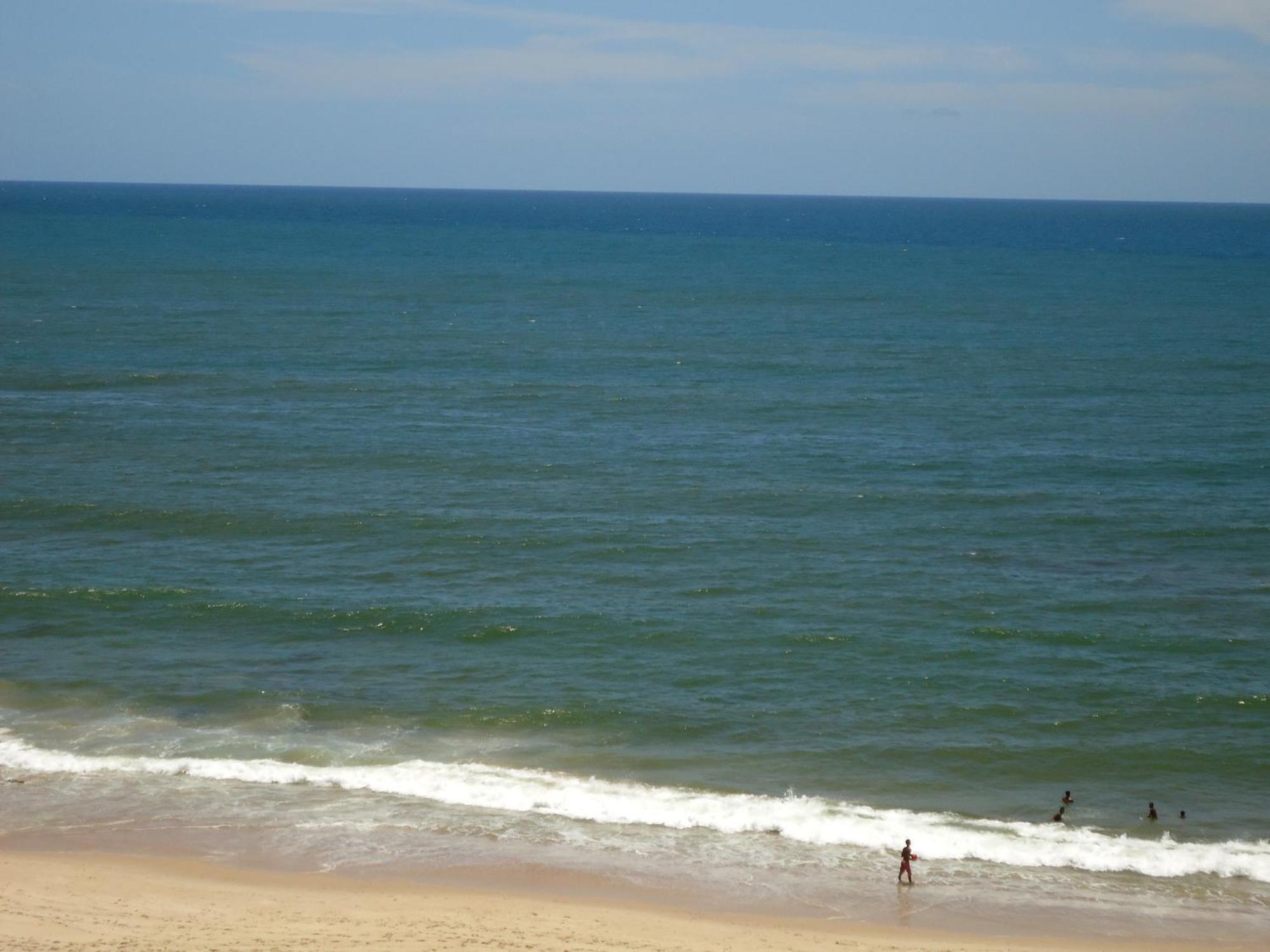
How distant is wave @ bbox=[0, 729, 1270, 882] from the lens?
29.7m

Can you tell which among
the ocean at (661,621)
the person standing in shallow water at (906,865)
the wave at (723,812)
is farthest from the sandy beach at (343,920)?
the wave at (723,812)

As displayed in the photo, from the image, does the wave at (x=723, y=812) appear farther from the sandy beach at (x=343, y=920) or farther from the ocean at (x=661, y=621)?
the sandy beach at (x=343, y=920)

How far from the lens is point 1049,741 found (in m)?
35.0

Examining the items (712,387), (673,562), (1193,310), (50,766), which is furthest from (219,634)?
(1193,310)

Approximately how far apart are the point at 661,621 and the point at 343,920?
1839 centimetres

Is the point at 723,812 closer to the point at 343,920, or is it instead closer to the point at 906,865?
the point at 906,865

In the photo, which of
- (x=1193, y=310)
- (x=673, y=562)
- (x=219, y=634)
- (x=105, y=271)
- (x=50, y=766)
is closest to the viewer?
(x=50, y=766)

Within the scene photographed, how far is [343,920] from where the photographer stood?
25734 millimetres

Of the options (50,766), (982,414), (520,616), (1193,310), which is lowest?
(50,766)

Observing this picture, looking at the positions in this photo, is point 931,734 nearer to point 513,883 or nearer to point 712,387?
point 513,883

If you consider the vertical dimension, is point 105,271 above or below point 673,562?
above

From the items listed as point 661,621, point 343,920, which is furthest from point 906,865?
point 661,621

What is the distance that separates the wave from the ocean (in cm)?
11

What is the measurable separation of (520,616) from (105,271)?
4067 inches
